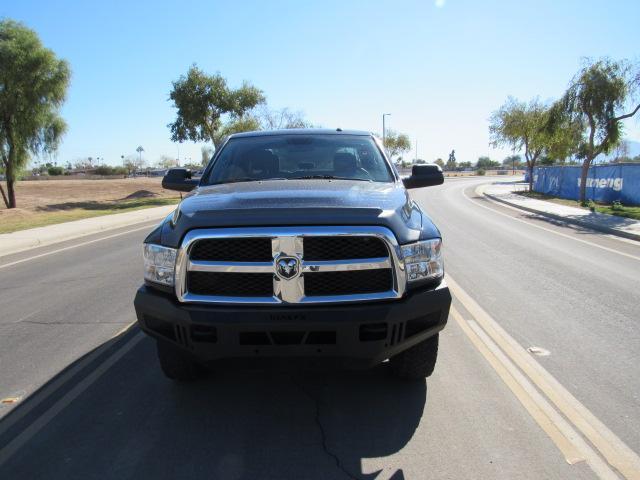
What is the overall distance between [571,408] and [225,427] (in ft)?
7.54

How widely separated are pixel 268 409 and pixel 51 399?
5.23 ft

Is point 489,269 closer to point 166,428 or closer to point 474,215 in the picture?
point 166,428

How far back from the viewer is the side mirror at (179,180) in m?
5.14

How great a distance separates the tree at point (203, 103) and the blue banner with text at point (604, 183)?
1976 cm

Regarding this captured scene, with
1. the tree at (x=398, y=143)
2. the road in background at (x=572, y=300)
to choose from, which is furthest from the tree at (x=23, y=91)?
the tree at (x=398, y=143)

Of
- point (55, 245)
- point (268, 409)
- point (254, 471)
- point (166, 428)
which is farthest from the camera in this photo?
point (55, 245)

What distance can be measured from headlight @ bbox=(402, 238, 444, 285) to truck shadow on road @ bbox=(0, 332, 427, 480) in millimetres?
944

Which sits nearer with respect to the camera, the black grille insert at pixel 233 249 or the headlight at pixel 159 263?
the black grille insert at pixel 233 249

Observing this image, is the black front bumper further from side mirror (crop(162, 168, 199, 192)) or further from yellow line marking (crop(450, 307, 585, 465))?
side mirror (crop(162, 168, 199, 192))

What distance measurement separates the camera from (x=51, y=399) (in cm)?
392

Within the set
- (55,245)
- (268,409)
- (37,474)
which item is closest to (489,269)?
(268,409)

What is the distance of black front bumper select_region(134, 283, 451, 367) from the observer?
3.10 meters

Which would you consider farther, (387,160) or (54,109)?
(54,109)

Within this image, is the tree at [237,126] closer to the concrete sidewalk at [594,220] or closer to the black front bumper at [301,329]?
the concrete sidewalk at [594,220]
